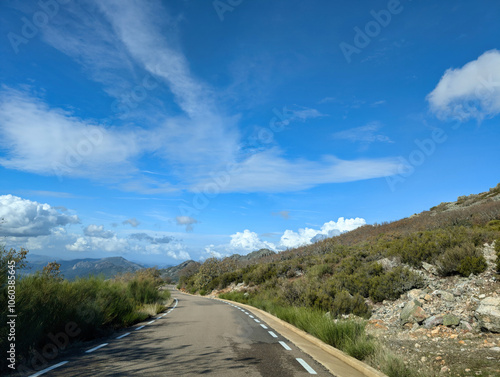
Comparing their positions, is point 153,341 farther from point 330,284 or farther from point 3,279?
point 330,284

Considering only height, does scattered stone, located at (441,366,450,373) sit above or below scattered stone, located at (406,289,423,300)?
below

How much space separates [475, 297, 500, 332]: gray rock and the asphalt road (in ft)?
16.2

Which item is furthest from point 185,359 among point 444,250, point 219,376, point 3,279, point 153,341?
point 444,250

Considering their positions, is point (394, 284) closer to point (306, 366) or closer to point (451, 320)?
point (451, 320)

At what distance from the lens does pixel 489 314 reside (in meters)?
8.26

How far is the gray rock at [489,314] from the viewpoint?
315 inches

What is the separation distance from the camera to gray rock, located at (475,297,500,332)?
7.99 m

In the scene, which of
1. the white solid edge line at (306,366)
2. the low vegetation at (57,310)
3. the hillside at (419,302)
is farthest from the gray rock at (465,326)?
the low vegetation at (57,310)

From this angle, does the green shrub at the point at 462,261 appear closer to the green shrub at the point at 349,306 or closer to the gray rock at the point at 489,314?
the gray rock at the point at 489,314

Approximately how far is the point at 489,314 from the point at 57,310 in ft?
36.8

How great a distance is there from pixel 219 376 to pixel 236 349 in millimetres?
2426

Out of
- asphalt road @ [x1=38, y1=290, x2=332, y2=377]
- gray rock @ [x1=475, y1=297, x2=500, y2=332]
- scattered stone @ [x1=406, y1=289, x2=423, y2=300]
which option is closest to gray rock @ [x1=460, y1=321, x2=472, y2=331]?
gray rock @ [x1=475, y1=297, x2=500, y2=332]

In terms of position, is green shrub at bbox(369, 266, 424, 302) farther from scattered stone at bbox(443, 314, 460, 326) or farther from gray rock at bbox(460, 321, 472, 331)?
gray rock at bbox(460, 321, 472, 331)

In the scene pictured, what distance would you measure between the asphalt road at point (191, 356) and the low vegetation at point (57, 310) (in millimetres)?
842
